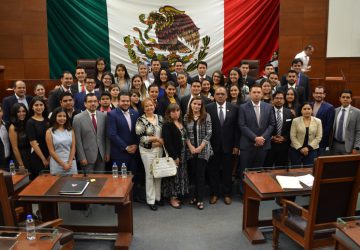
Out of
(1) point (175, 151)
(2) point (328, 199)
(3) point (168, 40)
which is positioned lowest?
(2) point (328, 199)

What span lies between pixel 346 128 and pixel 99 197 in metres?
3.42

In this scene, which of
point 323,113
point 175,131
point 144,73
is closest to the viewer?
point 175,131

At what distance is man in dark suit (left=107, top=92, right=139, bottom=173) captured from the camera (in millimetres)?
4477

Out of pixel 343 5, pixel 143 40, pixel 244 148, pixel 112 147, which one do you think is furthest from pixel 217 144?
pixel 343 5

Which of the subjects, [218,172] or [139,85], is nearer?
[218,172]

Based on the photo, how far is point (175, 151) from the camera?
4.53 metres

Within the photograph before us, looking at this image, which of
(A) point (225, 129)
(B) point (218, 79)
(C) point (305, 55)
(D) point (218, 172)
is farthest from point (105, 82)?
(C) point (305, 55)

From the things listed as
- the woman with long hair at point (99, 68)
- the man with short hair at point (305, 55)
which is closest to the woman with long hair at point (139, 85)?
the woman with long hair at point (99, 68)

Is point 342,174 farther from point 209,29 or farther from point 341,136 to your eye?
point 209,29

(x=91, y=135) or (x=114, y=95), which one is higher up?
(x=114, y=95)

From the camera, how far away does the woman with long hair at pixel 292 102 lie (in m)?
5.05

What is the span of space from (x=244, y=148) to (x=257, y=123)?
34cm

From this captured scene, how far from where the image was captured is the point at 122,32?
7.65m

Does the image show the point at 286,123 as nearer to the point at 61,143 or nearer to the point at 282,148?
the point at 282,148
